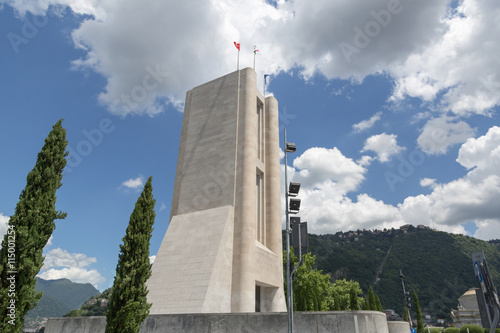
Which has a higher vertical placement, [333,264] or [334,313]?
[333,264]

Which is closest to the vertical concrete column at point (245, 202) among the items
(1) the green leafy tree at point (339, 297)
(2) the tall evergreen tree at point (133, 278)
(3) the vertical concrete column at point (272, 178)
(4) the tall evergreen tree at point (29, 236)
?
(3) the vertical concrete column at point (272, 178)

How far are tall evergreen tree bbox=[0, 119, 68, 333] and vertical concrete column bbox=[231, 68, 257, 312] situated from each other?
12988 mm

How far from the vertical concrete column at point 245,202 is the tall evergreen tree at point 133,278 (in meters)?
9.26

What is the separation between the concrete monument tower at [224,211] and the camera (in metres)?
20.8

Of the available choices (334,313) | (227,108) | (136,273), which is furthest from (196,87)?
(334,313)

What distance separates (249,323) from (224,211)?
33.6ft

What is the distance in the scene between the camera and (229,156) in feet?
85.7

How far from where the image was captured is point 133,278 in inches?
516

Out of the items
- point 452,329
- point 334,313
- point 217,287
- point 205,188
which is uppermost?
point 205,188

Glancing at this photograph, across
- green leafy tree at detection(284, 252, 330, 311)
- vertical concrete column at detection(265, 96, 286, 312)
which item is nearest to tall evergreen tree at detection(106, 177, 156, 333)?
vertical concrete column at detection(265, 96, 286, 312)

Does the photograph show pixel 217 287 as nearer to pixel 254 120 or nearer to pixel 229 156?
pixel 229 156

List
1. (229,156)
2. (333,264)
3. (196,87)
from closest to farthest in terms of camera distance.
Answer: (229,156) → (196,87) → (333,264)

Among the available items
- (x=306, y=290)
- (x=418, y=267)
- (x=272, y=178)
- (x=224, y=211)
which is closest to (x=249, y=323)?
(x=224, y=211)

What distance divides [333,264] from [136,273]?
372 feet
